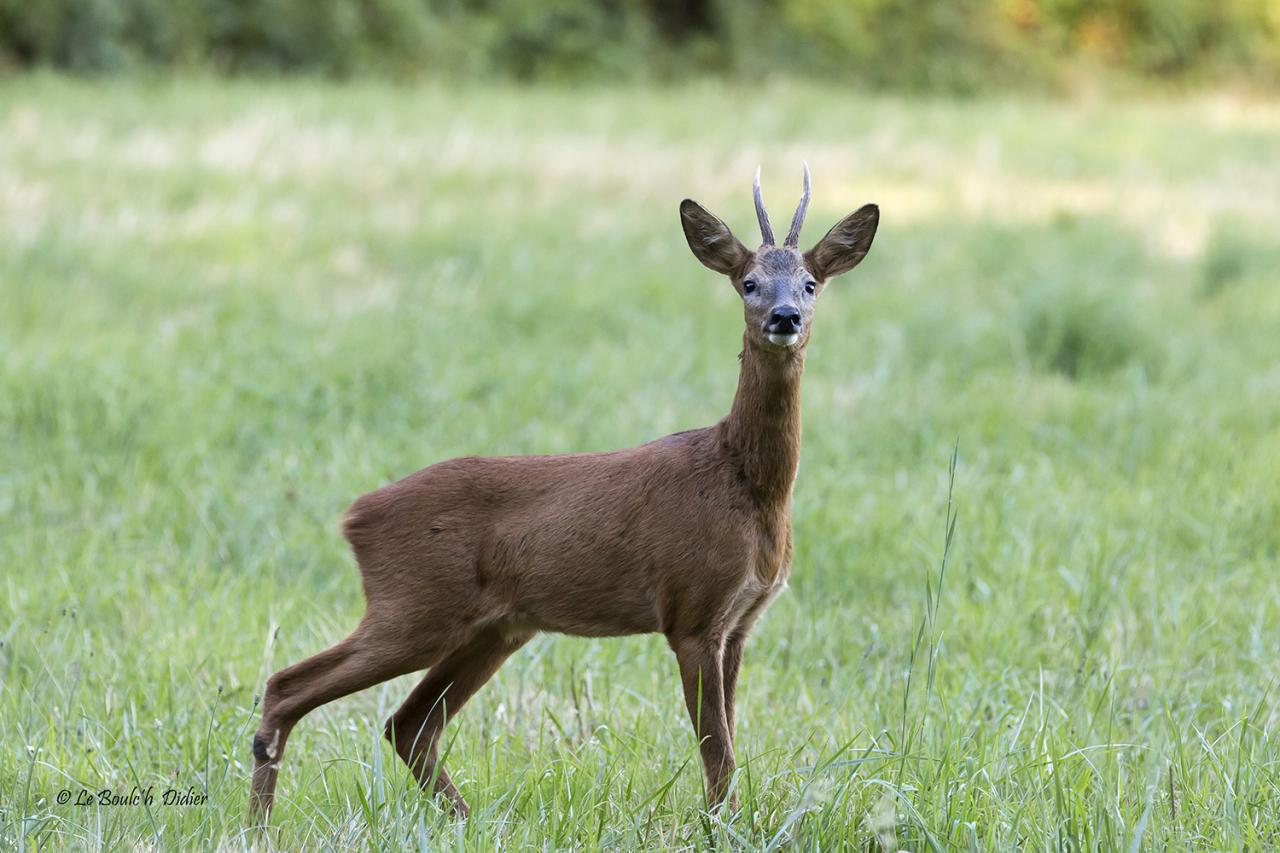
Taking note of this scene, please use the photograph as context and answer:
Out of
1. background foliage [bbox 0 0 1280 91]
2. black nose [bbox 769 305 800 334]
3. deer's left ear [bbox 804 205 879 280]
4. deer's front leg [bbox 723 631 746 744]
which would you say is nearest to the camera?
black nose [bbox 769 305 800 334]

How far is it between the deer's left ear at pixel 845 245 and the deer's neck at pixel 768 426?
11.5 inches

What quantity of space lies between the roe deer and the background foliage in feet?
58.1

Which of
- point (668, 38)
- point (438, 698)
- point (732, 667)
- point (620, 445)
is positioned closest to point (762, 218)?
point (732, 667)

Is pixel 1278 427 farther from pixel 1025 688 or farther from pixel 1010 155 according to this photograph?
pixel 1010 155

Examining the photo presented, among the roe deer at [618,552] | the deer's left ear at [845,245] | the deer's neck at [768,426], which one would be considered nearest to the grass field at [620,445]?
the roe deer at [618,552]

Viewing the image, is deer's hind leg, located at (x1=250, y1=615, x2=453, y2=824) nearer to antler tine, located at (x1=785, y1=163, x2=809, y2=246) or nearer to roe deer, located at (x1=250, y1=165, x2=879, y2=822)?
roe deer, located at (x1=250, y1=165, x2=879, y2=822)

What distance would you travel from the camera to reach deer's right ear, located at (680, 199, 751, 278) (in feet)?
11.6

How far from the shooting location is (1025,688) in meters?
4.27

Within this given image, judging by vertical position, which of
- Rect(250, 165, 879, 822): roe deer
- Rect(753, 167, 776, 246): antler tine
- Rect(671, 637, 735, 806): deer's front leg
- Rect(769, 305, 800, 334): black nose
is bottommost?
Rect(671, 637, 735, 806): deer's front leg

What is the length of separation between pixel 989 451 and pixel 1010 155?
1005 centimetres

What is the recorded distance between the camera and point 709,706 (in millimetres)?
3273

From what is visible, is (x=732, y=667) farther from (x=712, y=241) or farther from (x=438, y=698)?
(x=712, y=241)

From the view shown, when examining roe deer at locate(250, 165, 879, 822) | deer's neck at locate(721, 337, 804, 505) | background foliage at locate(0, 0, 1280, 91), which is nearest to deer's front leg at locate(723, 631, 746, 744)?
roe deer at locate(250, 165, 879, 822)

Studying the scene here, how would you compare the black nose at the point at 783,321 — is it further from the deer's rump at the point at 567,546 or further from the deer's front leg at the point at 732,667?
the deer's front leg at the point at 732,667
